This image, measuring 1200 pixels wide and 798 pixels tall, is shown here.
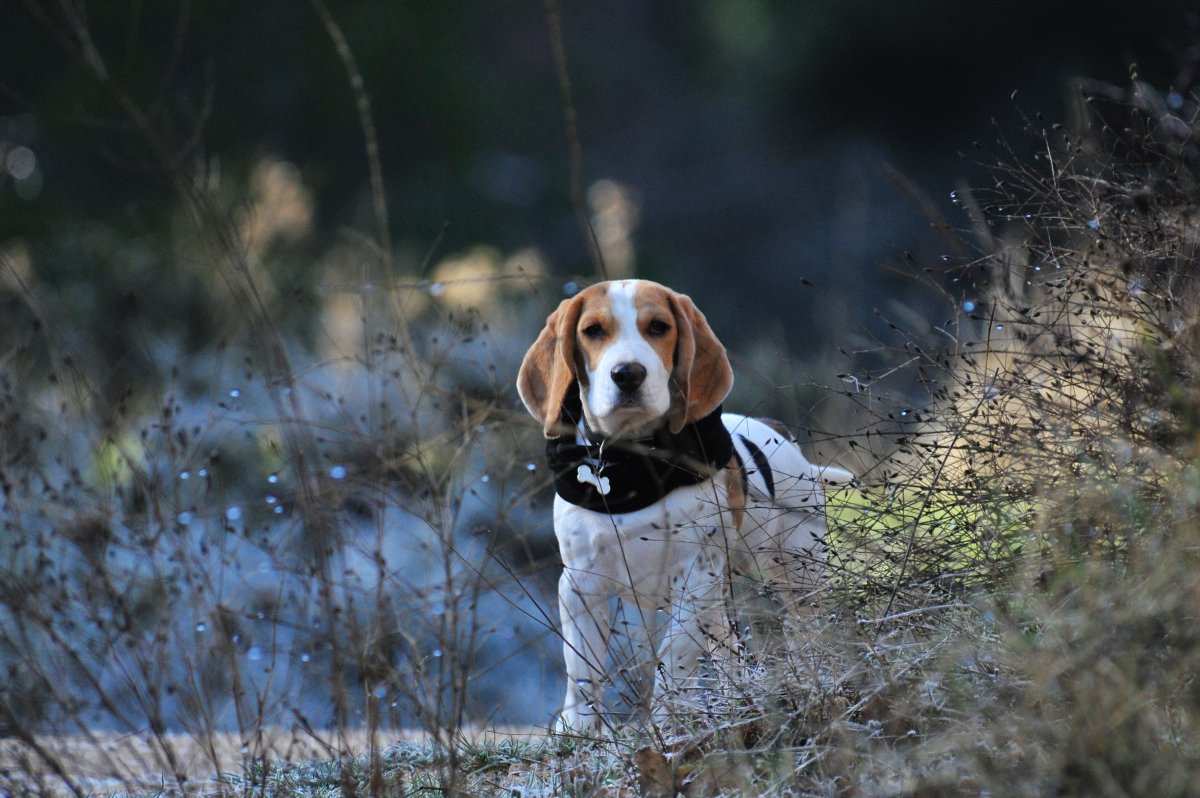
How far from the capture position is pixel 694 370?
12.6ft

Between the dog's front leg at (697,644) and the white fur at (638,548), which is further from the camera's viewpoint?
the white fur at (638,548)

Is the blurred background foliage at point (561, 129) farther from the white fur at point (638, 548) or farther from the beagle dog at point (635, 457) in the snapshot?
the white fur at point (638, 548)

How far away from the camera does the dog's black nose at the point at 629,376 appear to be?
353cm

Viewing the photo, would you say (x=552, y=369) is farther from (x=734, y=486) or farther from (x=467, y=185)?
(x=467, y=185)

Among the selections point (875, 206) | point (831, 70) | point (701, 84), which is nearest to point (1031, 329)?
point (831, 70)

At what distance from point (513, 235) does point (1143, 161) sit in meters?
9.63

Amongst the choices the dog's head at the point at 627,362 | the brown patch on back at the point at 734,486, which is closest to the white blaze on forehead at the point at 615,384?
the dog's head at the point at 627,362

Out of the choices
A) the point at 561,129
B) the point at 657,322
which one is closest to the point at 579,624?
the point at 657,322

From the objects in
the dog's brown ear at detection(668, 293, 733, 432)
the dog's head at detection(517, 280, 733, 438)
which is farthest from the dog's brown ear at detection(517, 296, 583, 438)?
the dog's brown ear at detection(668, 293, 733, 432)

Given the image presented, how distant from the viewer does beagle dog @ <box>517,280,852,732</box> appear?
11.8ft

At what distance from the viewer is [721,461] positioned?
375cm

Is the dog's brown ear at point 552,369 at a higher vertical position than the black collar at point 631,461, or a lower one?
higher

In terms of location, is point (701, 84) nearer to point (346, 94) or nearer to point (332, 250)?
point (346, 94)

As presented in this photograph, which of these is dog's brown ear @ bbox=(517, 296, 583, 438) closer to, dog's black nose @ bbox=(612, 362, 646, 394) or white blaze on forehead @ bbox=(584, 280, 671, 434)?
white blaze on forehead @ bbox=(584, 280, 671, 434)
